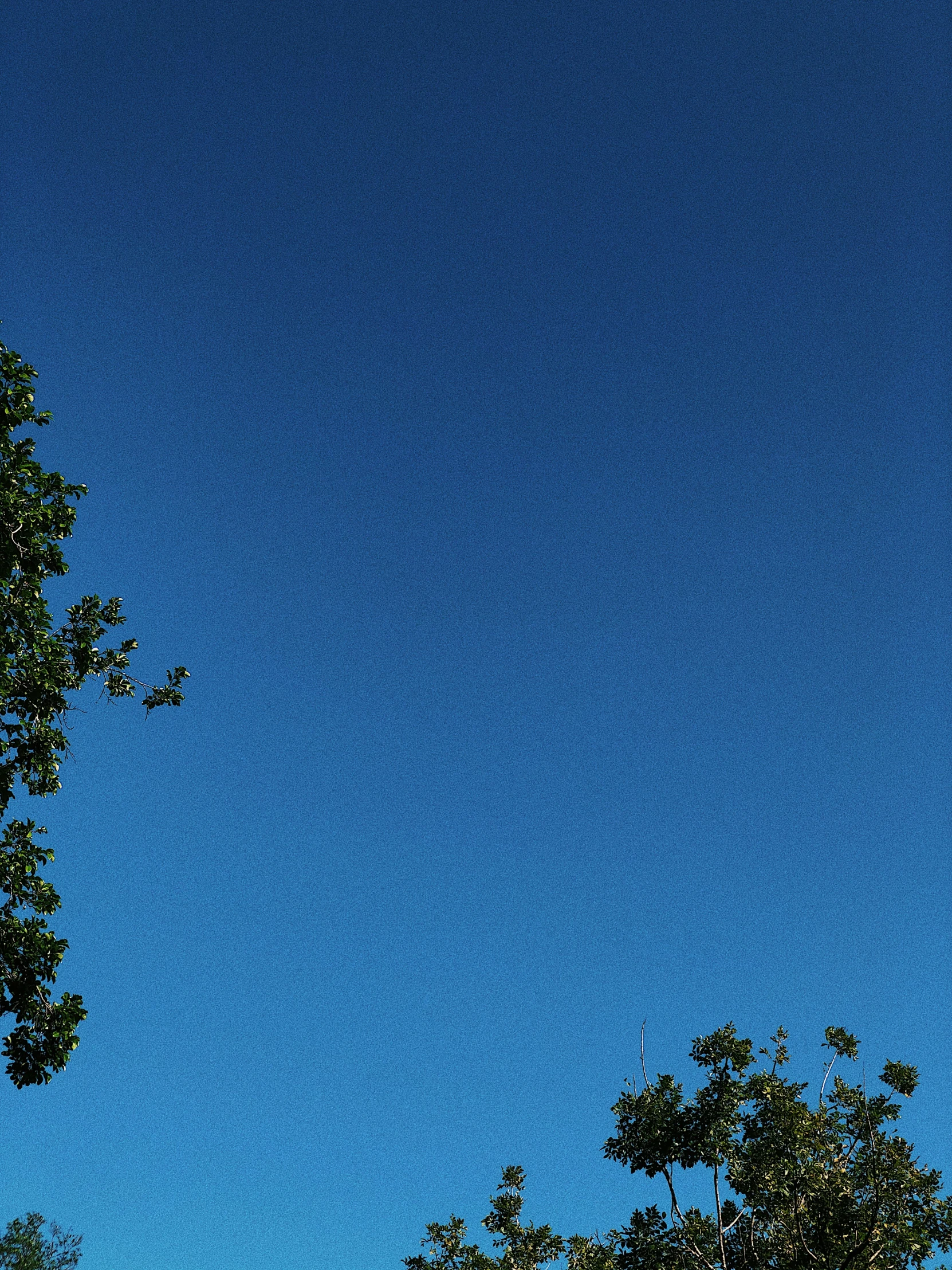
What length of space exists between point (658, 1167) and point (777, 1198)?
7.58 feet

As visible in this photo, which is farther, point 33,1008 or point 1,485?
point 1,485

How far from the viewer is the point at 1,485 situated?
45.8 feet

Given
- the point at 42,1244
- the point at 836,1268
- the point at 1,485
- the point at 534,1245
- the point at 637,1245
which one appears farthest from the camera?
the point at 42,1244

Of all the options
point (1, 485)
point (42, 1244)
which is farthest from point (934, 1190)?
point (42, 1244)

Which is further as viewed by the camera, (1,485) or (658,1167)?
(658,1167)

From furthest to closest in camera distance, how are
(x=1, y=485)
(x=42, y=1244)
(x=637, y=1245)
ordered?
(x=42, y=1244) → (x=637, y=1245) → (x=1, y=485)

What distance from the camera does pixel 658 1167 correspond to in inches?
709

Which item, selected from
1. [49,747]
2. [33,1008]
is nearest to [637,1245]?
[33,1008]

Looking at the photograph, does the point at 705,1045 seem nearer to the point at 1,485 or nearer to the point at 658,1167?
the point at 658,1167

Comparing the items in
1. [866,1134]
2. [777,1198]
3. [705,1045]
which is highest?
[705,1045]

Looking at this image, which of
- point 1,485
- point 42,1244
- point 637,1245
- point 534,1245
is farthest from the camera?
point 42,1244

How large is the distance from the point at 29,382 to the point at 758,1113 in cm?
1859

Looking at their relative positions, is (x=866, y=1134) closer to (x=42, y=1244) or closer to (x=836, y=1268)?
(x=836, y=1268)

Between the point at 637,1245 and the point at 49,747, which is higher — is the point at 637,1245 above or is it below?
below
